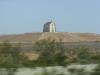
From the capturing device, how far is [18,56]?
21953 mm

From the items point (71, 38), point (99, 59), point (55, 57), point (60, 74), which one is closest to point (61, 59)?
point (55, 57)

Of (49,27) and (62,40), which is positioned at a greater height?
(62,40)

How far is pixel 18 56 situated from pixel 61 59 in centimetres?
381

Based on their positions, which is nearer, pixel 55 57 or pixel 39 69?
pixel 39 69

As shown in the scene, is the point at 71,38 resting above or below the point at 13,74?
below

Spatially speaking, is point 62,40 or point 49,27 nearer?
point 62,40

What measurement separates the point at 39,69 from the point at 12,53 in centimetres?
600

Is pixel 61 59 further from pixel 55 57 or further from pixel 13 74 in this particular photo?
pixel 13 74

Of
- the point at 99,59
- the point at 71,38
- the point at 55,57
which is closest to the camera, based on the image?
the point at 99,59

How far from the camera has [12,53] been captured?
21750mm

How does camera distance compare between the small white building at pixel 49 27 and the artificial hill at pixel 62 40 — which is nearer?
the artificial hill at pixel 62 40

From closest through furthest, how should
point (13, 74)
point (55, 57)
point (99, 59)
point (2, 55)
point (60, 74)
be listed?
1. point (60, 74)
2. point (13, 74)
3. point (99, 59)
4. point (55, 57)
5. point (2, 55)

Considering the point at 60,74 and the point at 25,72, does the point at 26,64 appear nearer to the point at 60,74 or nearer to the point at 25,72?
the point at 25,72

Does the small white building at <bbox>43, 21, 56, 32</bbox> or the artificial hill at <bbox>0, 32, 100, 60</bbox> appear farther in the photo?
the small white building at <bbox>43, 21, 56, 32</bbox>
